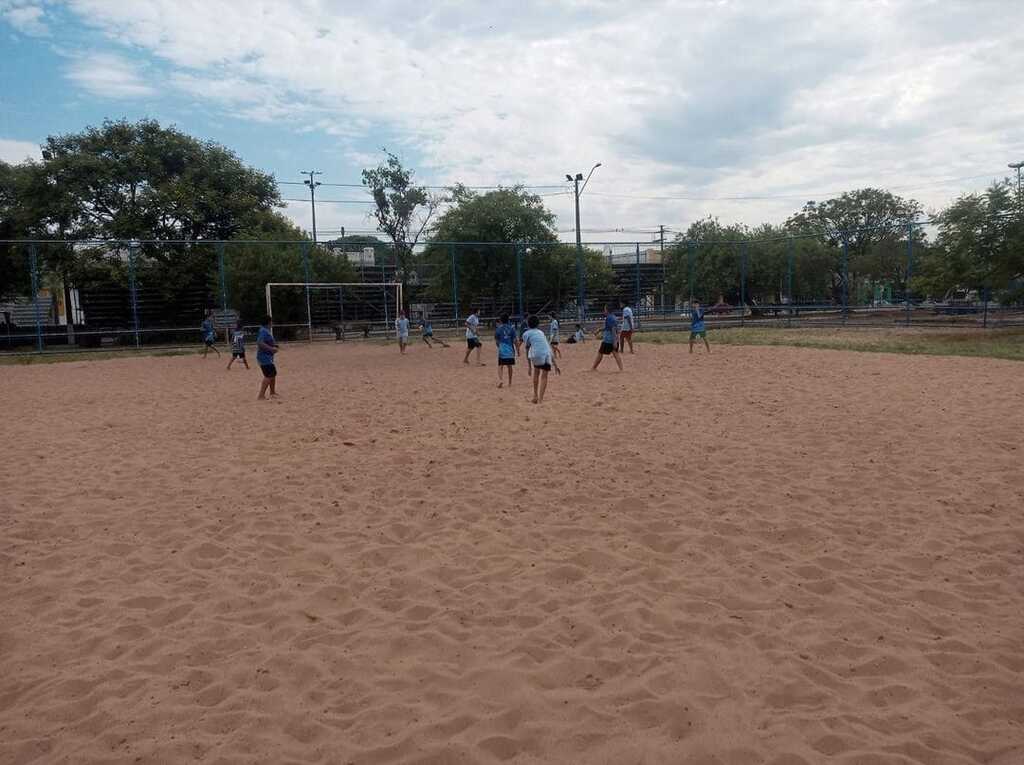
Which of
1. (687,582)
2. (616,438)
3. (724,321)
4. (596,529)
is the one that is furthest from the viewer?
(724,321)

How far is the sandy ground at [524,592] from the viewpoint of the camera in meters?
3.00

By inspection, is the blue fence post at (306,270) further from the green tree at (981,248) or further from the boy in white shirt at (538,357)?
the green tree at (981,248)

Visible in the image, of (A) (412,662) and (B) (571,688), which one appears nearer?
(B) (571,688)

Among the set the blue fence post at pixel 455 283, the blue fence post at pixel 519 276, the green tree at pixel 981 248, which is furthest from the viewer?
the blue fence post at pixel 519 276

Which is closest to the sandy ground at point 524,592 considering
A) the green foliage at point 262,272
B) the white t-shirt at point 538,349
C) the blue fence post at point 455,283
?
the white t-shirt at point 538,349

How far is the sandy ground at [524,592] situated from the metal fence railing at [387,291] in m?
17.1

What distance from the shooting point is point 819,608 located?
397 centimetres

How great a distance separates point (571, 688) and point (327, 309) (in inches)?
1009

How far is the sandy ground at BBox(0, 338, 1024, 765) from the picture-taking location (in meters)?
3.00

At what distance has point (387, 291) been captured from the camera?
29516 millimetres

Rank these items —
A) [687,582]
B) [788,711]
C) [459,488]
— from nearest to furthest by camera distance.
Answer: [788,711] < [687,582] < [459,488]

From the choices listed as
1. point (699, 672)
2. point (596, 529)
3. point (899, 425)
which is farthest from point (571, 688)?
point (899, 425)

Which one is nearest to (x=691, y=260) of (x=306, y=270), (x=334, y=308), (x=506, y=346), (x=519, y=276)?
(x=519, y=276)

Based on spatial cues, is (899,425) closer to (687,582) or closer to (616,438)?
(616,438)
